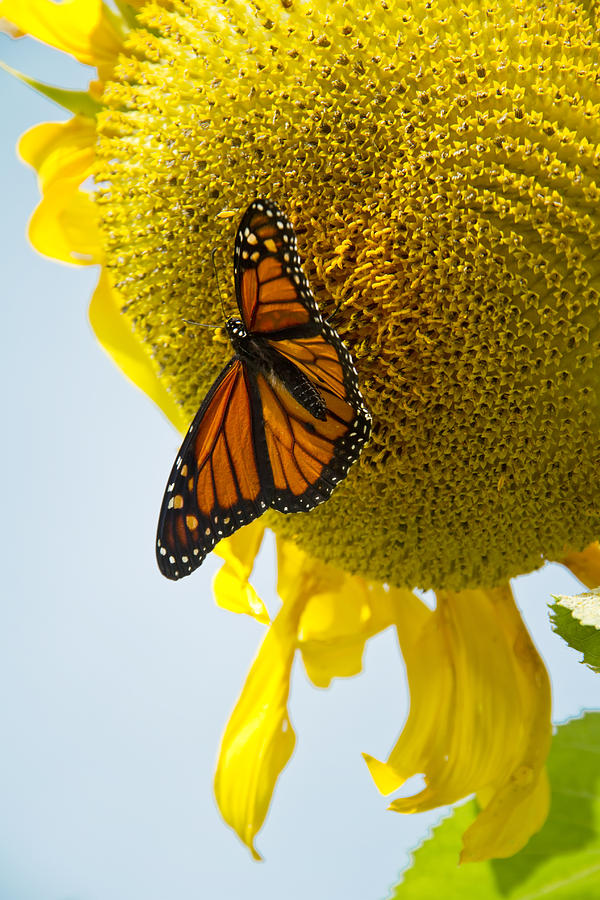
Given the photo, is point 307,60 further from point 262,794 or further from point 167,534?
point 262,794

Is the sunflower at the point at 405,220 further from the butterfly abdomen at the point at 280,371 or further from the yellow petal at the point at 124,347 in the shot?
the yellow petal at the point at 124,347

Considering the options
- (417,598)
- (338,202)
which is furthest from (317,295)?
(417,598)

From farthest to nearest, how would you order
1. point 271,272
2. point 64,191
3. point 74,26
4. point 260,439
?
point 64,191
point 74,26
point 260,439
point 271,272

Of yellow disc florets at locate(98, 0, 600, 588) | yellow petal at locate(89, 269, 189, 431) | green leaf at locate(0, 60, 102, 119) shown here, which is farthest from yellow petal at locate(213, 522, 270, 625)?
green leaf at locate(0, 60, 102, 119)

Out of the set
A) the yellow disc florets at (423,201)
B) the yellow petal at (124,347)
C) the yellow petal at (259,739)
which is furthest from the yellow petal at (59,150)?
the yellow petal at (259,739)

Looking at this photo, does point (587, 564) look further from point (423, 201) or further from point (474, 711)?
point (423, 201)

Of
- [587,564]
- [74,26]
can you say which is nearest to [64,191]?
[74,26]
